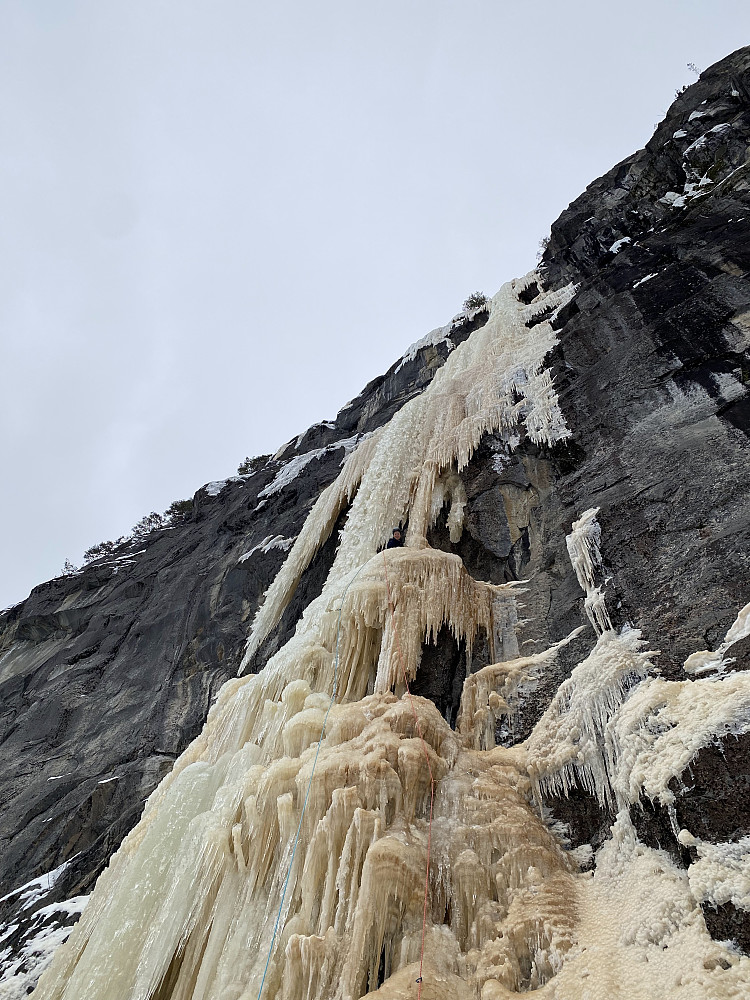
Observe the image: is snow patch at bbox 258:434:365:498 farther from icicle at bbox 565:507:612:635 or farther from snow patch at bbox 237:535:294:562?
icicle at bbox 565:507:612:635

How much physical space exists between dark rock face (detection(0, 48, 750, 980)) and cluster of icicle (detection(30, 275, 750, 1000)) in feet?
0.95

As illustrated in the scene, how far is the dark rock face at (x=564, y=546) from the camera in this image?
530cm

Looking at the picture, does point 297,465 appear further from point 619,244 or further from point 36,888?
point 36,888

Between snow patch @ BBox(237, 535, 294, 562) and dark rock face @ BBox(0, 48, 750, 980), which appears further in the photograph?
snow patch @ BBox(237, 535, 294, 562)

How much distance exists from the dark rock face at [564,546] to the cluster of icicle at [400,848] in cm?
29

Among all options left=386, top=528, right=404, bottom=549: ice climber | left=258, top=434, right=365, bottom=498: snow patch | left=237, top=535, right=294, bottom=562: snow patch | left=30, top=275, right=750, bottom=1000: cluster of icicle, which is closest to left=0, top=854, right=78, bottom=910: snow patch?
left=30, top=275, right=750, bottom=1000: cluster of icicle

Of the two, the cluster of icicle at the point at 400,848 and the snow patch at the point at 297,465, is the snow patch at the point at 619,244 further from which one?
the snow patch at the point at 297,465

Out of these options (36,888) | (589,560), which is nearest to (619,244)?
(589,560)

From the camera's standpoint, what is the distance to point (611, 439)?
7520 mm

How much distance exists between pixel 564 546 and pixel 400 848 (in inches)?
153

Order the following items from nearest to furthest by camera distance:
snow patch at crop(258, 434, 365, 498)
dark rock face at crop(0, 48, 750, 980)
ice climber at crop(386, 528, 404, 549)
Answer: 1. dark rock face at crop(0, 48, 750, 980)
2. ice climber at crop(386, 528, 404, 549)
3. snow patch at crop(258, 434, 365, 498)

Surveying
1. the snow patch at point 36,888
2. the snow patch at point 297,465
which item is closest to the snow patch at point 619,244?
the snow patch at point 297,465

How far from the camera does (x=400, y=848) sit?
426cm

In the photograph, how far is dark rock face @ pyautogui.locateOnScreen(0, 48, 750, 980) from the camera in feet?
17.4
